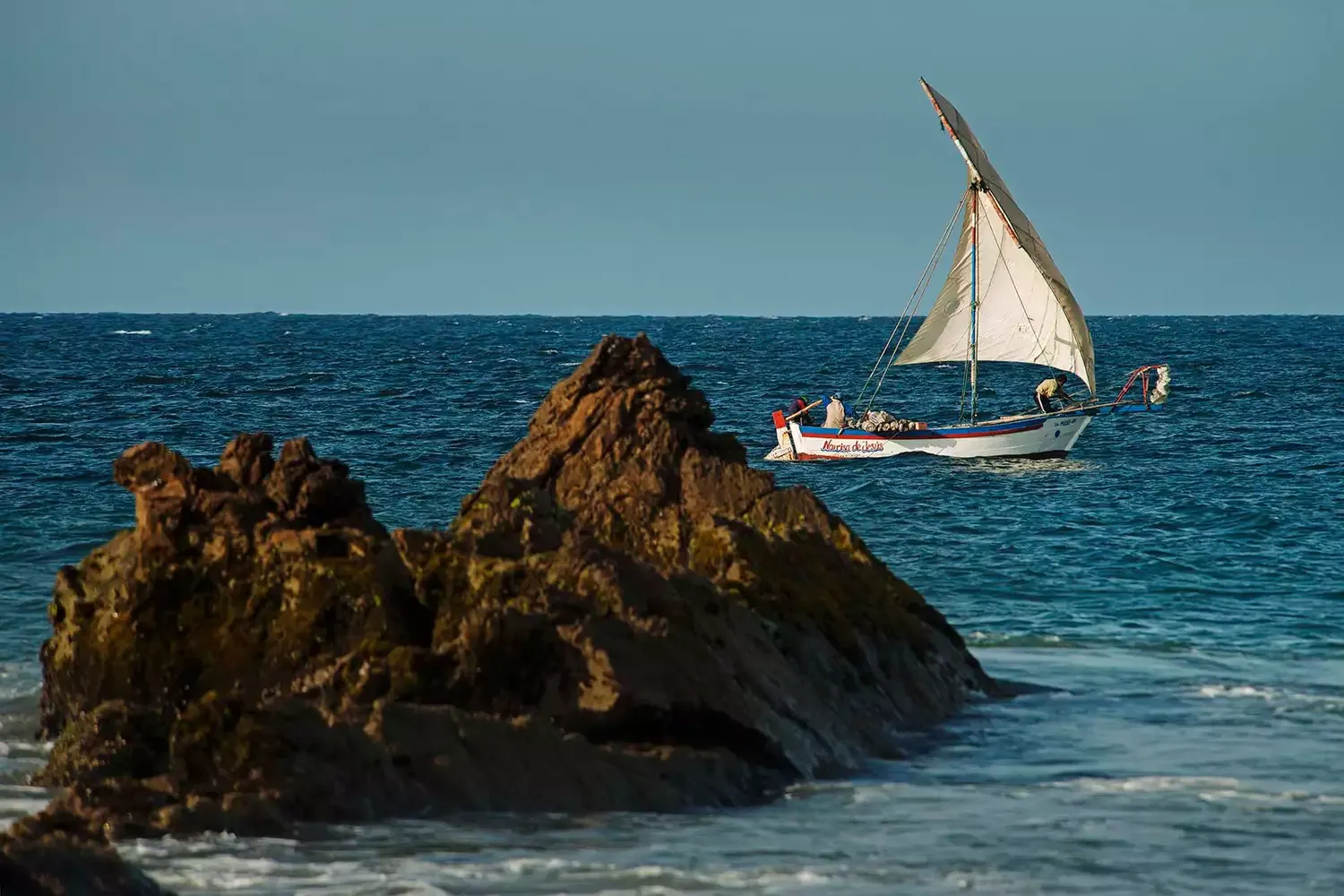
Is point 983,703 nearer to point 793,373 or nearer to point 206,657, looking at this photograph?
point 206,657

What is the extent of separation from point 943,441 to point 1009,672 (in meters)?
28.8

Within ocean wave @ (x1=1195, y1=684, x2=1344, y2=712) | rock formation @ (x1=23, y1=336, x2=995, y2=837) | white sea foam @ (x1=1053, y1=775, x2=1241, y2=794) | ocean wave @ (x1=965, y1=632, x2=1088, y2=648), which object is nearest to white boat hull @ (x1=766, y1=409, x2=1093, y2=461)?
ocean wave @ (x1=965, y1=632, x2=1088, y2=648)

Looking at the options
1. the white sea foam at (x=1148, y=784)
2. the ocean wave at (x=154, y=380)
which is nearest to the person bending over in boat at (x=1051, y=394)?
the ocean wave at (x=154, y=380)

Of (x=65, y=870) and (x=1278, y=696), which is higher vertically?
(x=65, y=870)

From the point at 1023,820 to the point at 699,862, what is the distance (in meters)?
2.31

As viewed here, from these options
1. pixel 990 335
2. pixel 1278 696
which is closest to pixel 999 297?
pixel 990 335

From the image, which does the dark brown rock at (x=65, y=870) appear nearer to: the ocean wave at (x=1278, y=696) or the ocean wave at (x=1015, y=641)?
the ocean wave at (x=1278, y=696)

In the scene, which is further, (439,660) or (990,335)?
(990,335)

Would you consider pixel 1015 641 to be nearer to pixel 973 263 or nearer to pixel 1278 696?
pixel 1278 696

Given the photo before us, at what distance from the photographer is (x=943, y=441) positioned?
45188 millimetres

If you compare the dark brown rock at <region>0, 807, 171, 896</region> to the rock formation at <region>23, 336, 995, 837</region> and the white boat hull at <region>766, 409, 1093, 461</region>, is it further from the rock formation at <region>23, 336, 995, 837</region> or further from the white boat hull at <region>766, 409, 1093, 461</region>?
the white boat hull at <region>766, 409, 1093, 461</region>

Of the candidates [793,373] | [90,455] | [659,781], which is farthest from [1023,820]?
[793,373]

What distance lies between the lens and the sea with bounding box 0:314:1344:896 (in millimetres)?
10414

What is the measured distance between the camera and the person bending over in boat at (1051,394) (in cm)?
4828
